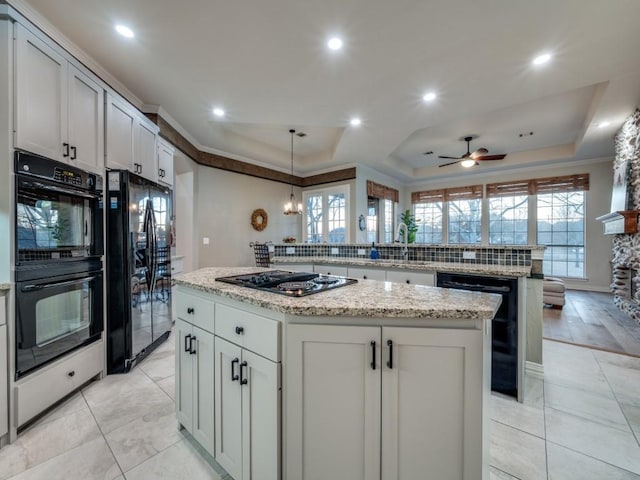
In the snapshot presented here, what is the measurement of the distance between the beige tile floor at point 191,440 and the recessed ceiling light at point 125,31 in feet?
9.27

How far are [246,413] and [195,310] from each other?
1.99ft

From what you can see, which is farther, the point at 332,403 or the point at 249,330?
the point at 249,330

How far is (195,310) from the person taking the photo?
1519mm

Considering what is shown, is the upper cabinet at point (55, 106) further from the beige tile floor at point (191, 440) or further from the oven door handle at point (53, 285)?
the beige tile floor at point (191, 440)

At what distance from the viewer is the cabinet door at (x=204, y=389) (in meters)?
1.40

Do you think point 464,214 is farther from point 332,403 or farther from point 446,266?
point 332,403

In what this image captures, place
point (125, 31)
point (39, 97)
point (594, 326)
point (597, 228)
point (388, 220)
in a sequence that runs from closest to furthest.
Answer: point (39, 97) → point (125, 31) → point (594, 326) → point (597, 228) → point (388, 220)

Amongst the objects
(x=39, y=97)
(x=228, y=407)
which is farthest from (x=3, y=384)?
(x=39, y=97)

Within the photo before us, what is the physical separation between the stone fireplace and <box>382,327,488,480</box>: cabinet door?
4.77 m

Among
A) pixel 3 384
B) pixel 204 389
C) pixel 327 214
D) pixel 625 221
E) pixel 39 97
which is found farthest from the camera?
pixel 327 214

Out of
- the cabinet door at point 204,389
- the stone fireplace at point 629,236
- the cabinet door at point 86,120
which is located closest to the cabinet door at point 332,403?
the cabinet door at point 204,389

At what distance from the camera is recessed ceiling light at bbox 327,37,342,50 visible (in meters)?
2.30

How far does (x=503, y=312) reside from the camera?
6.79ft

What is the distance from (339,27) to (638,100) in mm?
4083
